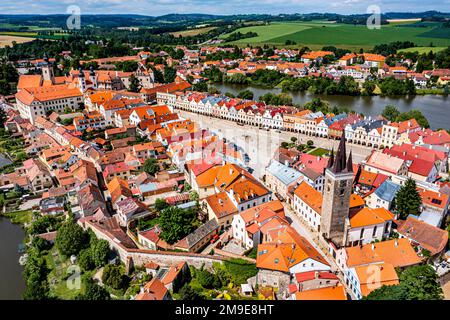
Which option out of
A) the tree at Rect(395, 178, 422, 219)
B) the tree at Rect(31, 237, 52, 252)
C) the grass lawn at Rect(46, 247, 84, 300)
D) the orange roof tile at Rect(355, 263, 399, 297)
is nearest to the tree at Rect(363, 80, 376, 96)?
the tree at Rect(395, 178, 422, 219)

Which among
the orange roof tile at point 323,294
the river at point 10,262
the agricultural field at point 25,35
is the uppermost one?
the agricultural field at point 25,35

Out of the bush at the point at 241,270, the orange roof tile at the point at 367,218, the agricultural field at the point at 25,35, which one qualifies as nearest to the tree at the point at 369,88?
the orange roof tile at the point at 367,218

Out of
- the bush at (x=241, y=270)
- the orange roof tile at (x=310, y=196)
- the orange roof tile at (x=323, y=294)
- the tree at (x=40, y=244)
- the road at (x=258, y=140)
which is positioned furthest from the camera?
the road at (x=258, y=140)

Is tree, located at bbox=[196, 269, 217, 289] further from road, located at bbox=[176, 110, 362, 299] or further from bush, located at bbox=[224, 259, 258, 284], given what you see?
road, located at bbox=[176, 110, 362, 299]

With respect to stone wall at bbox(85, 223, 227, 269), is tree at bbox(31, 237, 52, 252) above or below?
below

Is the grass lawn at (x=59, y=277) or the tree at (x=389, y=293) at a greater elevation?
the tree at (x=389, y=293)

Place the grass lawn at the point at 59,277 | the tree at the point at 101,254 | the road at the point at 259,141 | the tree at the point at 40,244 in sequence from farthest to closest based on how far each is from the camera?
the road at the point at 259,141, the tree at the point at 40,244, the tree at the point at 101,254, the grass lawn at the point at 59,277

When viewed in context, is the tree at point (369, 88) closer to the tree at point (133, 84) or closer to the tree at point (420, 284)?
the tree at point (133, 84)

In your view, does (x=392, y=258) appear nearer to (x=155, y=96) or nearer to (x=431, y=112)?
(x=431, y=112)
